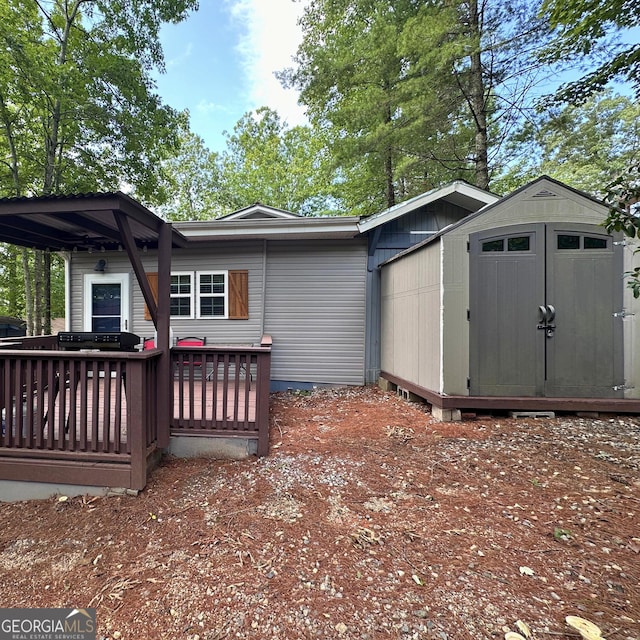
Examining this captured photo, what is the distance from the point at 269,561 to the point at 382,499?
0.98 metres

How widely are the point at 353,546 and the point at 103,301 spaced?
697 cm

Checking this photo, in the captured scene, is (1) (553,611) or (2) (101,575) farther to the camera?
(2) (101,575)

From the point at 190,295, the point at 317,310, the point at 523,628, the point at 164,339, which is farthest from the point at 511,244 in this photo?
the point at 190,295

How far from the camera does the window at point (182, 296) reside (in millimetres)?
6527

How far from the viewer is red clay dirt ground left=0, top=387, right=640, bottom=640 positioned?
1498 millimetres

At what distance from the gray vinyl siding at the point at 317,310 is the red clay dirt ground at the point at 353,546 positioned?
3019 mm

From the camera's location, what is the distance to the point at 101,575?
1.81 metres

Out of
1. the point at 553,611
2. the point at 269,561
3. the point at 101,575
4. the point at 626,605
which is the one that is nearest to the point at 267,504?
the point at 269,561

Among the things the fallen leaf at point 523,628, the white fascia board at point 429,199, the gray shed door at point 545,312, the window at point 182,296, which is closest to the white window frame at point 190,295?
the window at point 182,296

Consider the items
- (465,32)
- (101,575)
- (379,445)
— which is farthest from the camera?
(465,32)

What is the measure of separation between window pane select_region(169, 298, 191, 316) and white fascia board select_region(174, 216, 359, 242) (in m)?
1.41

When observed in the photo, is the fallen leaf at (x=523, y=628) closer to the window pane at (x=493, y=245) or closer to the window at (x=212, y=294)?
the window pane at (x=493, y=245)

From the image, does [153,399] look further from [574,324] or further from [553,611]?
[574,324]

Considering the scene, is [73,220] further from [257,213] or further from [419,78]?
[419,78]
